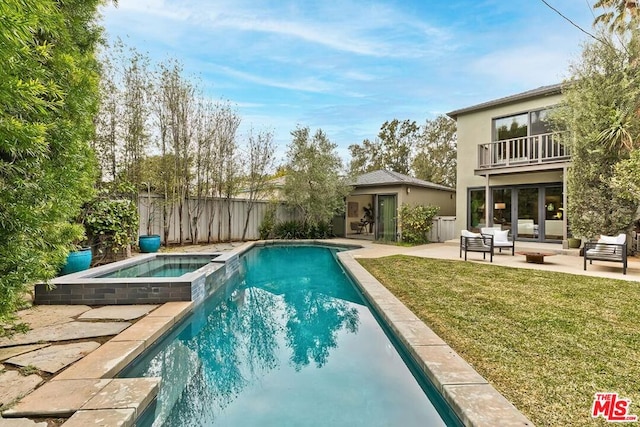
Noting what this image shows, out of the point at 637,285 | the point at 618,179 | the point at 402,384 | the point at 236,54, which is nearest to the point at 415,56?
the point at 236,54

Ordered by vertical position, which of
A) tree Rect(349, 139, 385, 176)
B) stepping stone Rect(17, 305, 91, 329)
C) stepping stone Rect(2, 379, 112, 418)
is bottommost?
stepping stone Rect(2, 379, 112, 418)

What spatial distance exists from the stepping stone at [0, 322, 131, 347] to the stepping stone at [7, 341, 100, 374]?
0.27 meters

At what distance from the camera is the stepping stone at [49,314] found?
13.1 feet

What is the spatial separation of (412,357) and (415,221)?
10660 mm

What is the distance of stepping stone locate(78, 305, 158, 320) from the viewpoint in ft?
13.9

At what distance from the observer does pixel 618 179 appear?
28.6 ft

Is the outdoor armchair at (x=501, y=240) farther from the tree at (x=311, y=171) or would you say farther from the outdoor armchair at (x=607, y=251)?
the tree at (x=311, y=171)

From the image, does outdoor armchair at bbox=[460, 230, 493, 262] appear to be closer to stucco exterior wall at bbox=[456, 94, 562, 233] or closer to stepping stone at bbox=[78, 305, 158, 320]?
stucco exterior wall at bbox=[456, 94, 562, 233]

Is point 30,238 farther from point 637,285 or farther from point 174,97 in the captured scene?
point 174,97

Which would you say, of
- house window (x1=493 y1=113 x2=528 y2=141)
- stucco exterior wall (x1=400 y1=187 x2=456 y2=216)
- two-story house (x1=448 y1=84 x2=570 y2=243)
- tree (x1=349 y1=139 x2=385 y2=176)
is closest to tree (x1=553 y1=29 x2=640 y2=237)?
two-story house (x1=448 y1=84 x2=570 y2=243)

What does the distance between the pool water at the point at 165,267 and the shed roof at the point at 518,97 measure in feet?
37.3

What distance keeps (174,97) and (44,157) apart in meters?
10.5

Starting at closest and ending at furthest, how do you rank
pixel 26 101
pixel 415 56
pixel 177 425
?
pixel 26 101
pixel 177 425
pixel 415 56

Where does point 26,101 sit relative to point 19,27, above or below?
below
